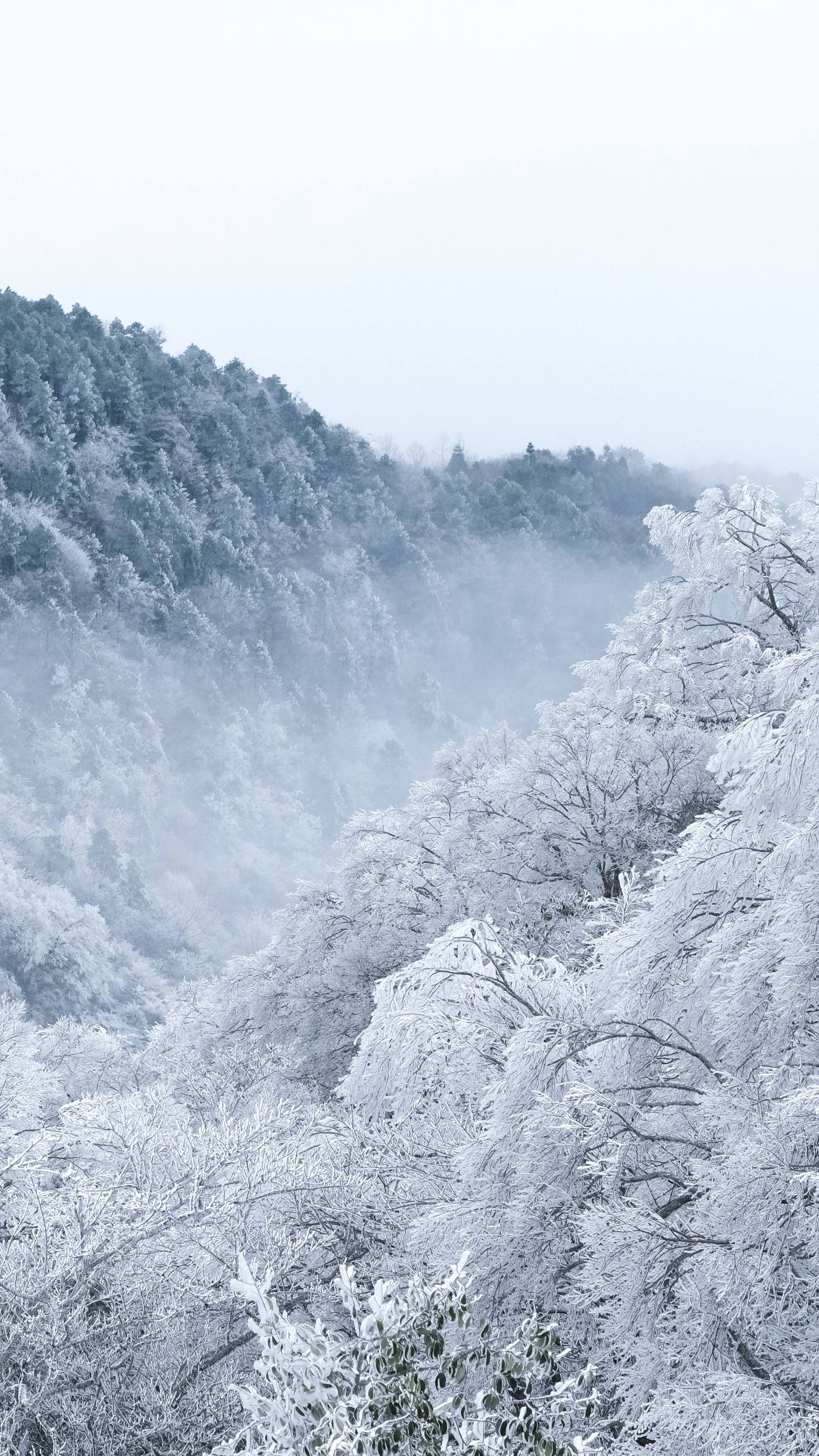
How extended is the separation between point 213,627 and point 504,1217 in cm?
5415

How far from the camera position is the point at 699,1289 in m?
3.40

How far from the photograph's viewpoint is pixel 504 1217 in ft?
13.8

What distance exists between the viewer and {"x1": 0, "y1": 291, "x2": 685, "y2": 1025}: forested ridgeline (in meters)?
40.1

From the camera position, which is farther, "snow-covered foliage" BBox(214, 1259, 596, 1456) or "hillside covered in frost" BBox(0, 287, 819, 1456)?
"hillside covered in frost" BBox(0, 287, 819, 1456)

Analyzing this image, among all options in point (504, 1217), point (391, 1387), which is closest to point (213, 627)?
point (504, 1217)

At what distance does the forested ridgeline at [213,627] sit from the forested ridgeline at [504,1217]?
85.5 ft

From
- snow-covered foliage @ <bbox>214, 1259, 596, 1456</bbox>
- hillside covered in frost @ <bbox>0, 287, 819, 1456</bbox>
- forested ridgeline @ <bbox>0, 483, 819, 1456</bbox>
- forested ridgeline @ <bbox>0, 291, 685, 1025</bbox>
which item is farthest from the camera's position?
forested ridgeline @ <bbox>0, 291, 685, 1025</bbox>

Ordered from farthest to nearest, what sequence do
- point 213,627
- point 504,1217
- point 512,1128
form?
point 213,627
point 512,1128
point 504,1217

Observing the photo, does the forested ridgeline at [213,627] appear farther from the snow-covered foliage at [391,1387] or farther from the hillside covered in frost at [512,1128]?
the snow-covered foliage at [391,1387]

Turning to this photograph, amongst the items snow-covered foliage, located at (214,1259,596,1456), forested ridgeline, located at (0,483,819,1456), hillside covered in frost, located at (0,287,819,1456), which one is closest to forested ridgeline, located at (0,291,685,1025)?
hillside covered in frost, located at (0,287,819,1456)

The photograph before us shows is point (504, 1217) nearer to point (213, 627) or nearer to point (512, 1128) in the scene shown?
point (512, 1128)

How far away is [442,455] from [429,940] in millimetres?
78685

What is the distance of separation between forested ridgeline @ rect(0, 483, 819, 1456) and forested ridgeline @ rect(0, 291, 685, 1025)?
85.5 ft

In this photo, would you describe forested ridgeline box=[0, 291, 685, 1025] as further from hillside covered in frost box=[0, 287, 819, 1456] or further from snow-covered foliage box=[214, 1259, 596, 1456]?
snow-covered foliage box=[214, 1259, 596, 1456]
